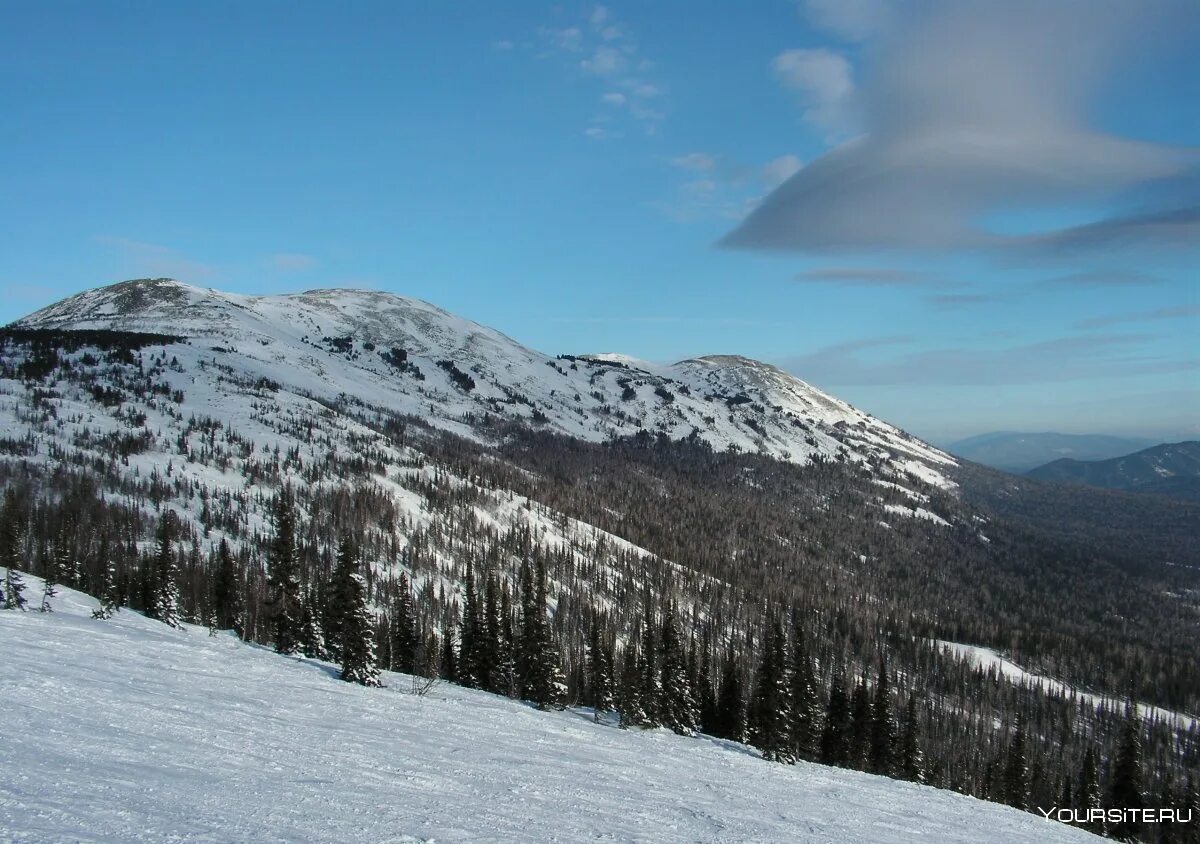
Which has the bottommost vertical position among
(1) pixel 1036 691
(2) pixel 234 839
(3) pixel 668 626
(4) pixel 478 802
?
(1) pixel 1036 691

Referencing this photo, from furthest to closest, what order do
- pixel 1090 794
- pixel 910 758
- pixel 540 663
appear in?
pixel 1090 794 → pixel 910 758 → pixel 540 663

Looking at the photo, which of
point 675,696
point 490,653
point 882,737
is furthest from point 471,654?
point 882,737

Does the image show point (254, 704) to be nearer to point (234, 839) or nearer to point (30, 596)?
point (234, 839)

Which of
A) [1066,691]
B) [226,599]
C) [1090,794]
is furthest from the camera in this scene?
[1066,691]

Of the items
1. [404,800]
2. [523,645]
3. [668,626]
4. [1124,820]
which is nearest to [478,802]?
[404,800]

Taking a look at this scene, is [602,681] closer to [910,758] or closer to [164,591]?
[910,758]

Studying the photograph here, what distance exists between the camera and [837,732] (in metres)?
83.9

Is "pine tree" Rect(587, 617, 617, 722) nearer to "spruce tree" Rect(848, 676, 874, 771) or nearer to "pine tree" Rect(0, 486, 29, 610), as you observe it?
"spruce tree" Rect(848, 676, 874, 771)

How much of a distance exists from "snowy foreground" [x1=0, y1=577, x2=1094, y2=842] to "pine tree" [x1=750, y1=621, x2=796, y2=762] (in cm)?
1705

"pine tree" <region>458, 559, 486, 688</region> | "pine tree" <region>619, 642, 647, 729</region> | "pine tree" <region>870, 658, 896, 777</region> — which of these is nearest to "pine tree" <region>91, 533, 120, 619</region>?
"pine tree" <region>458, 559, 486, 688</region>

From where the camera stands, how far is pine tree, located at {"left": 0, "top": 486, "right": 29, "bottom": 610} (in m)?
40.9

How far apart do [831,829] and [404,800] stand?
1924cm

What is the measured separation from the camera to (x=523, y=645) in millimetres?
77438

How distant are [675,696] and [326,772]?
60.3 meters
